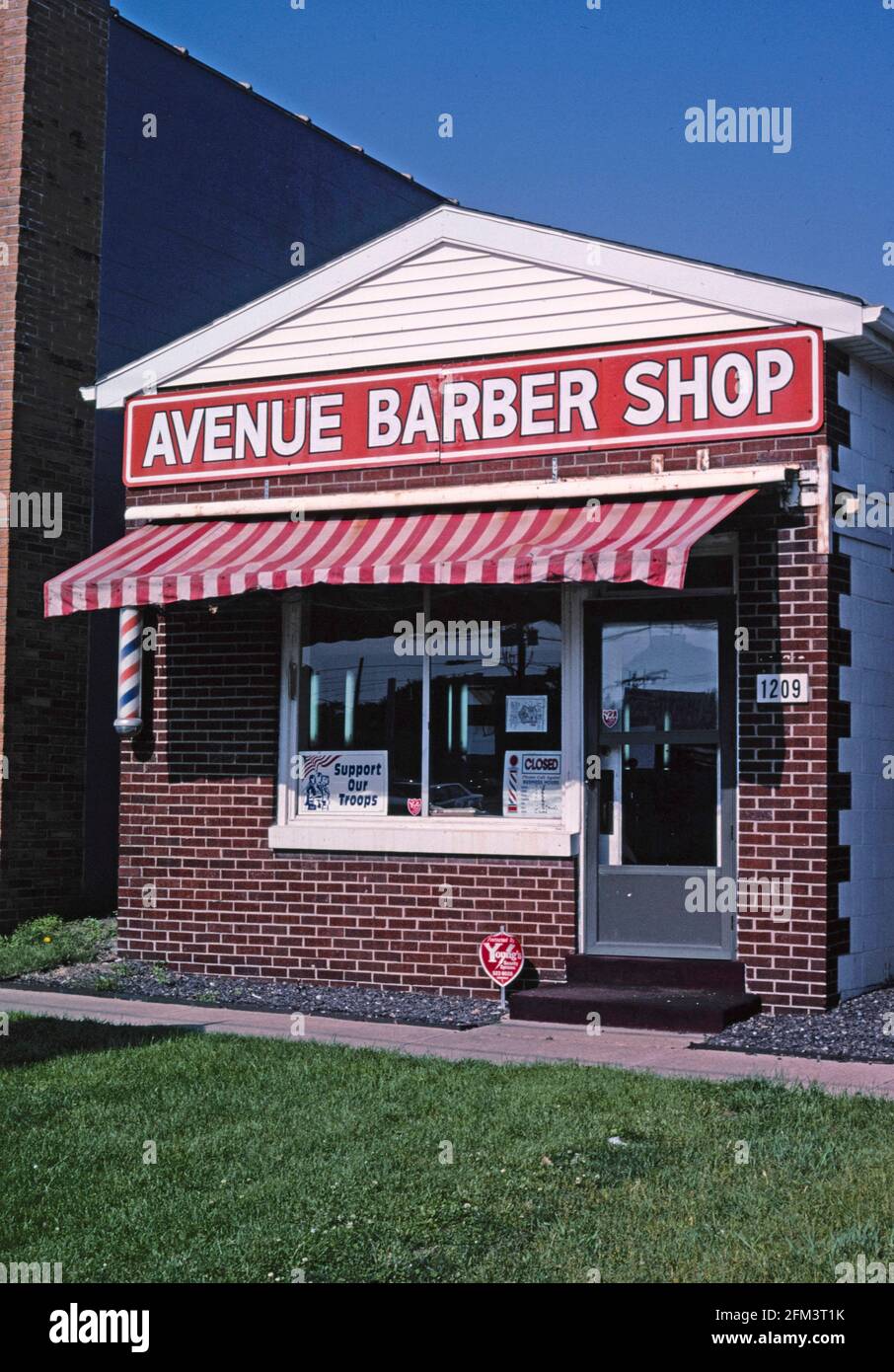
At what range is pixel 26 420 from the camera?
44.5ft

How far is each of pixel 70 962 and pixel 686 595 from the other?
18.3 feet

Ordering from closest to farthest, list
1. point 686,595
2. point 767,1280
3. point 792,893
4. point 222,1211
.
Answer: point 767,1280 < point 222,1211 < point 792,893 < point 686,595

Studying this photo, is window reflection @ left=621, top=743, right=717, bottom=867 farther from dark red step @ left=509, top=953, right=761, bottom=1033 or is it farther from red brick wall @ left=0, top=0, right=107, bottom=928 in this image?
red brick wall @ left=0, top=0, right=107, bottom=928

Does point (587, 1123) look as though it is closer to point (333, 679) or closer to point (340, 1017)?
point (340, 1017)

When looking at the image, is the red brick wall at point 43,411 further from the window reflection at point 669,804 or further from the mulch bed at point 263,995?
the window reflection at point 669,804

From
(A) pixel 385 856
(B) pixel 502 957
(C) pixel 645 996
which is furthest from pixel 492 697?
(C) pixel 645 996

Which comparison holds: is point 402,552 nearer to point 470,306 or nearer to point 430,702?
point 430,702

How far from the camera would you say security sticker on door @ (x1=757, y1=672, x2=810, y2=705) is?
396 inches

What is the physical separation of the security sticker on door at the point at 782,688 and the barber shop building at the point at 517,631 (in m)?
0.02

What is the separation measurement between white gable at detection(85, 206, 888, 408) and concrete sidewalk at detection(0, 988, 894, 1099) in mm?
4558

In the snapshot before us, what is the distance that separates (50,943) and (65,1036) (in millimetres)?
4088

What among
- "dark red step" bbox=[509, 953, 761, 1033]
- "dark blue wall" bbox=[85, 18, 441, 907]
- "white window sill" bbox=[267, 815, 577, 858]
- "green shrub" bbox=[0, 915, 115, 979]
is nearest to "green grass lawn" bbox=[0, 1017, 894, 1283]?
"dark red step" bbox=[509, 953, 761, 1033]

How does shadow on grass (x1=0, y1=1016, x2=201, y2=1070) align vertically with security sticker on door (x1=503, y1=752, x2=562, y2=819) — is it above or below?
below
